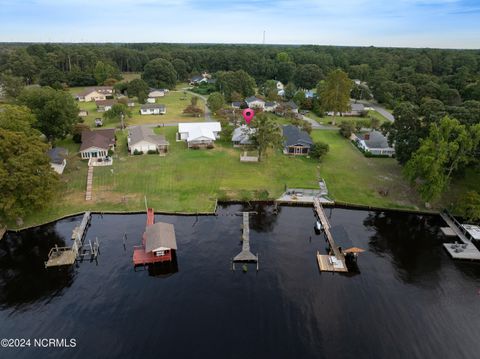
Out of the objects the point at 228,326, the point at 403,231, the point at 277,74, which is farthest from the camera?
the point at 277,74

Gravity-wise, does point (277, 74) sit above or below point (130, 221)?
above

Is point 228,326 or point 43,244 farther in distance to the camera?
point 43,244

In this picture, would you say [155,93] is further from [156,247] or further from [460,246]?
[460,246]

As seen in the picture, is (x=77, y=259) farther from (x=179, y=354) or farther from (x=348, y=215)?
(x=348, y=215)

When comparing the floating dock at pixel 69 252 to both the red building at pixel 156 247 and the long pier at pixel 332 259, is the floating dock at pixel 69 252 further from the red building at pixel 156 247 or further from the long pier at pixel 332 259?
the long pier at pixel 332 259

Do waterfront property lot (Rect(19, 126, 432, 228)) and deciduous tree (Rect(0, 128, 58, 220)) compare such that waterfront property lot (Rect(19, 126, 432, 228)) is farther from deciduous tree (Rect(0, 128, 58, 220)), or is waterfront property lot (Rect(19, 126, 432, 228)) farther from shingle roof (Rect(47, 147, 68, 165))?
deciduous tree (Rect(0, 128, 58, 220))

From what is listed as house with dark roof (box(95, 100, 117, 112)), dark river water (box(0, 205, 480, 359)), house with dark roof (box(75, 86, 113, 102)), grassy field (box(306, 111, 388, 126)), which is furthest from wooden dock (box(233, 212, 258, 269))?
house with dark roof (box(75, 86, 113, 102))

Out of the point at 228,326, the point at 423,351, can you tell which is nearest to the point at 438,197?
the point at 423,351
